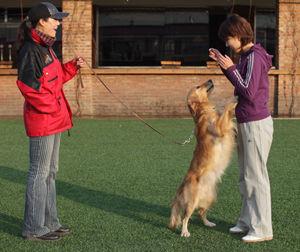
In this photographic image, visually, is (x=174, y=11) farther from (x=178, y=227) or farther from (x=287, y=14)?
(x=178, y=227)

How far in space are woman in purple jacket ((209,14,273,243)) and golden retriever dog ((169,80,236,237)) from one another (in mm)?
255

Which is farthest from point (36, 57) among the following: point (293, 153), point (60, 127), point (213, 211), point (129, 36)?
point (129, 36)

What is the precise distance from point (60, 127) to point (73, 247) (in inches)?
45.1

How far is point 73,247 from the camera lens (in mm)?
5828

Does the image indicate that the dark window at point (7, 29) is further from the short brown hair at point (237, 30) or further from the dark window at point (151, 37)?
the short brown hair at point (237, 30)

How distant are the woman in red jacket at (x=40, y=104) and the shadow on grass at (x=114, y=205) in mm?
Result: 494

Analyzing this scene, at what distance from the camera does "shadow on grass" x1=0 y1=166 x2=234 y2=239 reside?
261 inches

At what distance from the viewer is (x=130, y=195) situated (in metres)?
8.04

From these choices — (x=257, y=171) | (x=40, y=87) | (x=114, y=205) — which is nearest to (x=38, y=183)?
(x=40, y=87)

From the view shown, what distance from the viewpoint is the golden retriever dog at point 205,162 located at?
6.20 m

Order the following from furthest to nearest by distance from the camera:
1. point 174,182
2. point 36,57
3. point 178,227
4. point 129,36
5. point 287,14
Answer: point 129,36
point 287,14
point 174,182
point 178,227
point 36,57

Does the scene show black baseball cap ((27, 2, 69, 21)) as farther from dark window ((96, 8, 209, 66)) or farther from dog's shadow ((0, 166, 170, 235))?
dark window ((96, 8, 209, 66))

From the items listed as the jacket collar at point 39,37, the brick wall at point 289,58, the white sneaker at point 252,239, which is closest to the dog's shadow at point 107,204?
the white sneaker at point 252,239

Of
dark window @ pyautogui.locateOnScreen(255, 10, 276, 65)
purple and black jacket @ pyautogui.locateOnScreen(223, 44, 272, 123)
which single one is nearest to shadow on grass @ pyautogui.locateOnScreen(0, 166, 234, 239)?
purple and black jacket @ pyautogui.locateOnScreen(223, 44, 272, 123)
